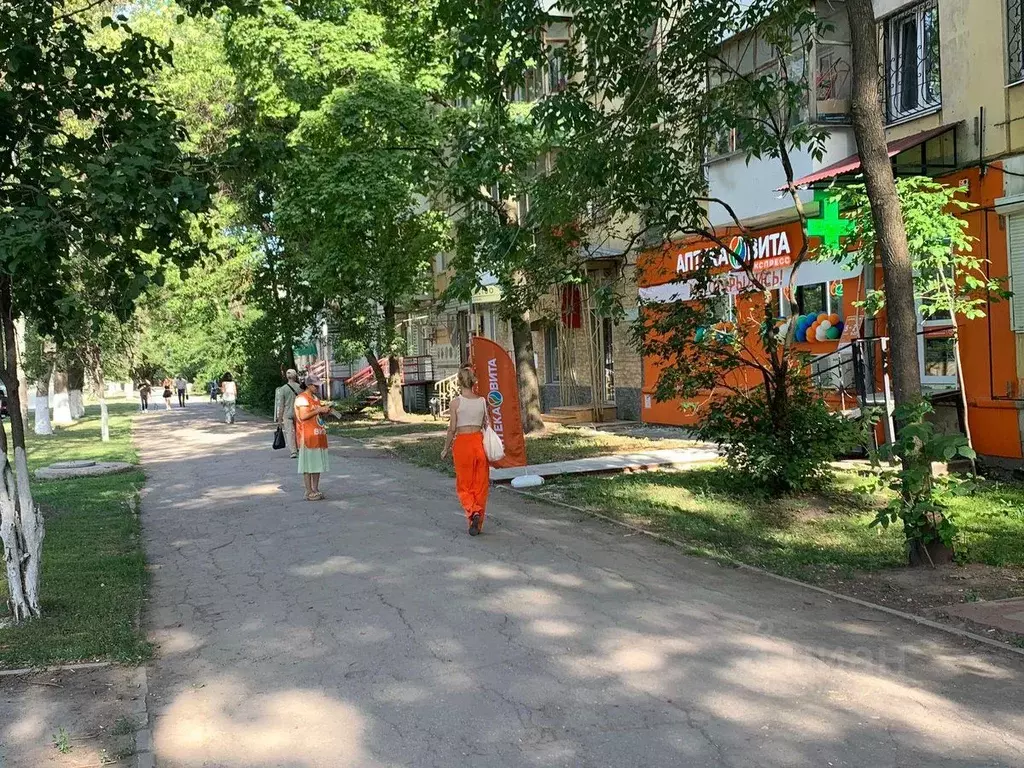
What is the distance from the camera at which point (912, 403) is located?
751cm

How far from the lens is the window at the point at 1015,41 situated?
12.3m

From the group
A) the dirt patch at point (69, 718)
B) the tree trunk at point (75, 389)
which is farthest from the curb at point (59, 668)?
the tree trunk at point (75, 389)

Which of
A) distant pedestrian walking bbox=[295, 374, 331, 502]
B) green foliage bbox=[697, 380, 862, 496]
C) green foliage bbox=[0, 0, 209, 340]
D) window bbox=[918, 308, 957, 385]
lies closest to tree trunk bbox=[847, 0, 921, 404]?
green foliage bbox=[697, 380, 862, 496]

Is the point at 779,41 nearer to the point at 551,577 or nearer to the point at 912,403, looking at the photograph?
the point at 912,403

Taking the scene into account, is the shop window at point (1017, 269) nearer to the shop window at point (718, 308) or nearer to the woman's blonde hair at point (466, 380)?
the shop window at point (718, 308)

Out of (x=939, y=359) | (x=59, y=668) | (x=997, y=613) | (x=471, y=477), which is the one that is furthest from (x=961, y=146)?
(x=59, y=668)

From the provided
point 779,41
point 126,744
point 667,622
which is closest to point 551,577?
point 667,622

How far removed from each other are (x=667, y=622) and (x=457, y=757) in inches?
98.2

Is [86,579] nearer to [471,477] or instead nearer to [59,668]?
[59,668]

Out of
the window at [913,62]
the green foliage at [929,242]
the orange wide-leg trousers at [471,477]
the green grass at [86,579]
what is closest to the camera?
the green grass at [86,579]

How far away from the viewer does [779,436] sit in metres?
11.1

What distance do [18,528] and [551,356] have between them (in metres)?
21.8

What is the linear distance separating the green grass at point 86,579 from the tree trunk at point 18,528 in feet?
0.66

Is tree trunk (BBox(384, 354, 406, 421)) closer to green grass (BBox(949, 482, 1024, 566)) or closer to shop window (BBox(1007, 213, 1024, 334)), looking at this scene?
shop window (BBox(1007, 213, 1024, 334))
